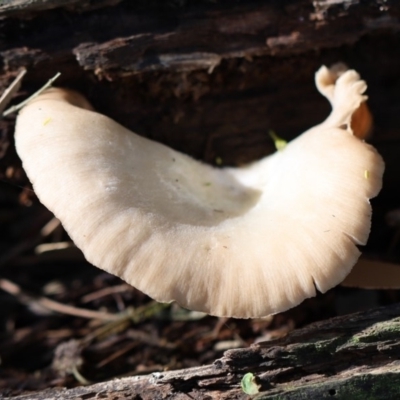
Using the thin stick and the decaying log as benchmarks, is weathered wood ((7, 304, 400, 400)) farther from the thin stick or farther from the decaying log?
the thin stick

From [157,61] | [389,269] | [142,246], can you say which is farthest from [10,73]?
[389,269]

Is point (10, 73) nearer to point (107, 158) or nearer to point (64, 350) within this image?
point (107, 158)

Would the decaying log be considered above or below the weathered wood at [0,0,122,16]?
below

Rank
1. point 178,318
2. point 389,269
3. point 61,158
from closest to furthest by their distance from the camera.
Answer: point 61,158
point 389,269
point 178,318

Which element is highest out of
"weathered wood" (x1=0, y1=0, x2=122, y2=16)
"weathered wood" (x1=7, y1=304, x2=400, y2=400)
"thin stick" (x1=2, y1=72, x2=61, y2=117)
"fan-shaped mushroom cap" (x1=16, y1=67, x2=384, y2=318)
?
"weathered wood" (x1=0, y1=0, x2=122, y2=16)

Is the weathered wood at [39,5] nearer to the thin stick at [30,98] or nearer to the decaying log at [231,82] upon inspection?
the decaying log at [231,82]

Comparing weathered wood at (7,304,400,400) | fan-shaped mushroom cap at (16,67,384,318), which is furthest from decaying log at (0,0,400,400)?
fan-shaped mushroom cap at (16,67,384,318)

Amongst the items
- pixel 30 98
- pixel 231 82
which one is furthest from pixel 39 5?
pixel 231 82
